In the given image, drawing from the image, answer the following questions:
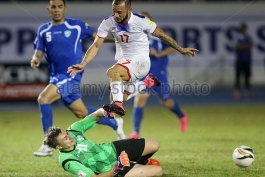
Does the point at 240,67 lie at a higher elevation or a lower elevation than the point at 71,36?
lower

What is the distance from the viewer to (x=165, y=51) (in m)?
11.4

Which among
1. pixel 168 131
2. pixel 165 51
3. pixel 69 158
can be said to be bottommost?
pixel 168 131

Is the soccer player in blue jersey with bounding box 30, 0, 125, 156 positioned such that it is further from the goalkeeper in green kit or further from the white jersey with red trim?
the goalkeeper in green kit

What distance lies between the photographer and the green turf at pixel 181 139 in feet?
25.7

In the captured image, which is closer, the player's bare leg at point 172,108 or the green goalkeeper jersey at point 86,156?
the green goalkeeper jersey at point 86,156

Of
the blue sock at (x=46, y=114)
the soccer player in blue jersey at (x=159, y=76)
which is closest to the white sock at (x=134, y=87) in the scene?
the blue sock at (x=46, y=114)

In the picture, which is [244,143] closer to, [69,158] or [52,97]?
[52,97]

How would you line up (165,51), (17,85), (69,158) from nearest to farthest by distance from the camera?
(69,158)
(165,51)
(17,85)

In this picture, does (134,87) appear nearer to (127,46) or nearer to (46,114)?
(127,46)

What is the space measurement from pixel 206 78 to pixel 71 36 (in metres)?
11.2

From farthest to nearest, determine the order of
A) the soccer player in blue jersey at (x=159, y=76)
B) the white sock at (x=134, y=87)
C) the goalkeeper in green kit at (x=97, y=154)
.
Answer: the soccer player in blue jersey at (x=159, y=76) → the white sock at (x=134, y=87) → the goalkeeper in green kit at (x=97, y=154)

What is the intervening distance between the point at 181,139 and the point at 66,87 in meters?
2.66

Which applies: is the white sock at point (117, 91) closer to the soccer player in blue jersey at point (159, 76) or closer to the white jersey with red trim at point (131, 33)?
the white jersey with red trim at point (131, 33)

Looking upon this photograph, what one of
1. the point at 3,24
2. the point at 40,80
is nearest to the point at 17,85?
the point at 40,80
